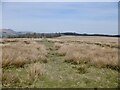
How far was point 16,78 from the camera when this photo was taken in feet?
28.5

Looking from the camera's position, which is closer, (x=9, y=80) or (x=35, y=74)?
(x=9, y=80)

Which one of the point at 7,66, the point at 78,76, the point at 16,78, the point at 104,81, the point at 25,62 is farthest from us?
the point at 25,62

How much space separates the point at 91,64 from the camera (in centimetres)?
1305

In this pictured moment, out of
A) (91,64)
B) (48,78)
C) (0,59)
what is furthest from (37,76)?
(91,64)

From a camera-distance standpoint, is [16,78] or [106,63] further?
[106,63]

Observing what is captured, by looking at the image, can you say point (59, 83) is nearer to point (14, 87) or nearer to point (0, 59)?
point (14, 87)

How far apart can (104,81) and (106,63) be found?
3664 mm

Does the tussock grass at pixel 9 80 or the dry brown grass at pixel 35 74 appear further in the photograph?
the dry brown grass at pixel 35 74

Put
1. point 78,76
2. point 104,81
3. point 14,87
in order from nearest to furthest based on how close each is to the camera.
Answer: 1. point 14,87
2. point 104,81
3. point 78,76

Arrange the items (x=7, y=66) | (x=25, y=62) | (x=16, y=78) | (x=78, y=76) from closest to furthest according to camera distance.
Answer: (x=16, y=78) < (x=78, y=76) < (x=7, y=66) < (x=25, y=62)

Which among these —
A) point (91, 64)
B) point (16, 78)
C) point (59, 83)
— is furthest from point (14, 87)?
point (91, 64)

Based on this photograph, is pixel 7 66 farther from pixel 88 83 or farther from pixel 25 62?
pixel 88 83

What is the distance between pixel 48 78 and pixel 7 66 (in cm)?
272

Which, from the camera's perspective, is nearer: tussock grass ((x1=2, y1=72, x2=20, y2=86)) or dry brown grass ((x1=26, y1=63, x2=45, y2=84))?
tussock grass ((x1=2, y1=72, x2=20, y2=86))
